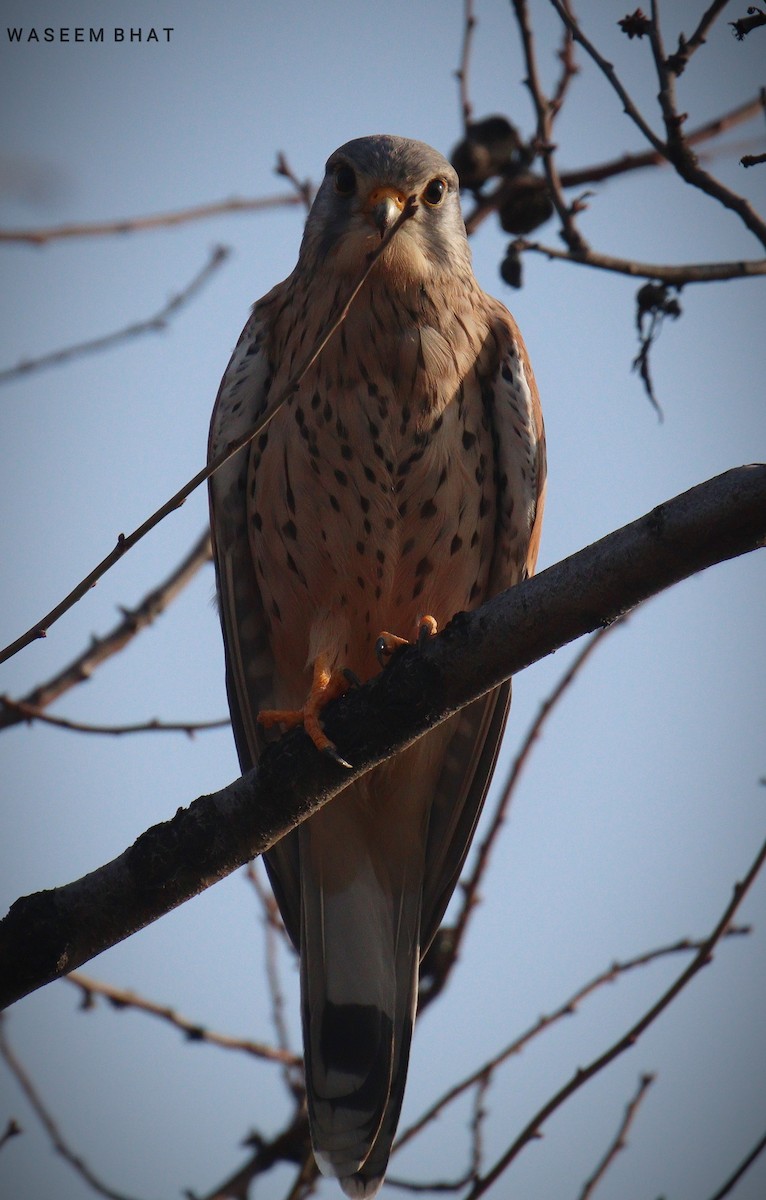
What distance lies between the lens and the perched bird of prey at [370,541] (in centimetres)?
320

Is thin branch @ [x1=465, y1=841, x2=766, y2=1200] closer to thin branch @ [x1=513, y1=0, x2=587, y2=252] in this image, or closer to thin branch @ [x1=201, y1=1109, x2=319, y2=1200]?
thin branch @ [x1=201, y1=1109, x2=319, y2=1200]

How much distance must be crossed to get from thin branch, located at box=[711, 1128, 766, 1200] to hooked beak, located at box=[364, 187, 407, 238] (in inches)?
96.5

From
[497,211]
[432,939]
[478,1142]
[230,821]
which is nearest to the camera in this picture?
[230,821]

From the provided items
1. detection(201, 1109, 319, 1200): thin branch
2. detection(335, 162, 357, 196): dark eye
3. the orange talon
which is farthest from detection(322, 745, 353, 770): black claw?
detection(335, 162, 357, 196): dark eye

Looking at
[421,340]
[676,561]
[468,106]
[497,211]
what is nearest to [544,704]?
A: [421,340]

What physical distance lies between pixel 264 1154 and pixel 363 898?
2.41ft

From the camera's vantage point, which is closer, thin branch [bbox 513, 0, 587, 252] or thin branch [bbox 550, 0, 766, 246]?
thin branch [bbox 550, 0, 766, 246]

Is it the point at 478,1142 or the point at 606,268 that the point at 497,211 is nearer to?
the point at 606,268

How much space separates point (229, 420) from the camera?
11.3 feet

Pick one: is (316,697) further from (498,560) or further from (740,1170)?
(740,1170)

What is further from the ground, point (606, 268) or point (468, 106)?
point (468, 106)

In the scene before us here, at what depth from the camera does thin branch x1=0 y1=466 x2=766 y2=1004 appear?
6.53 ft

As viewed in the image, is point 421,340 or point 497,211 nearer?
point 421,340

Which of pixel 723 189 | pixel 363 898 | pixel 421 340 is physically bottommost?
pixel 363 898
